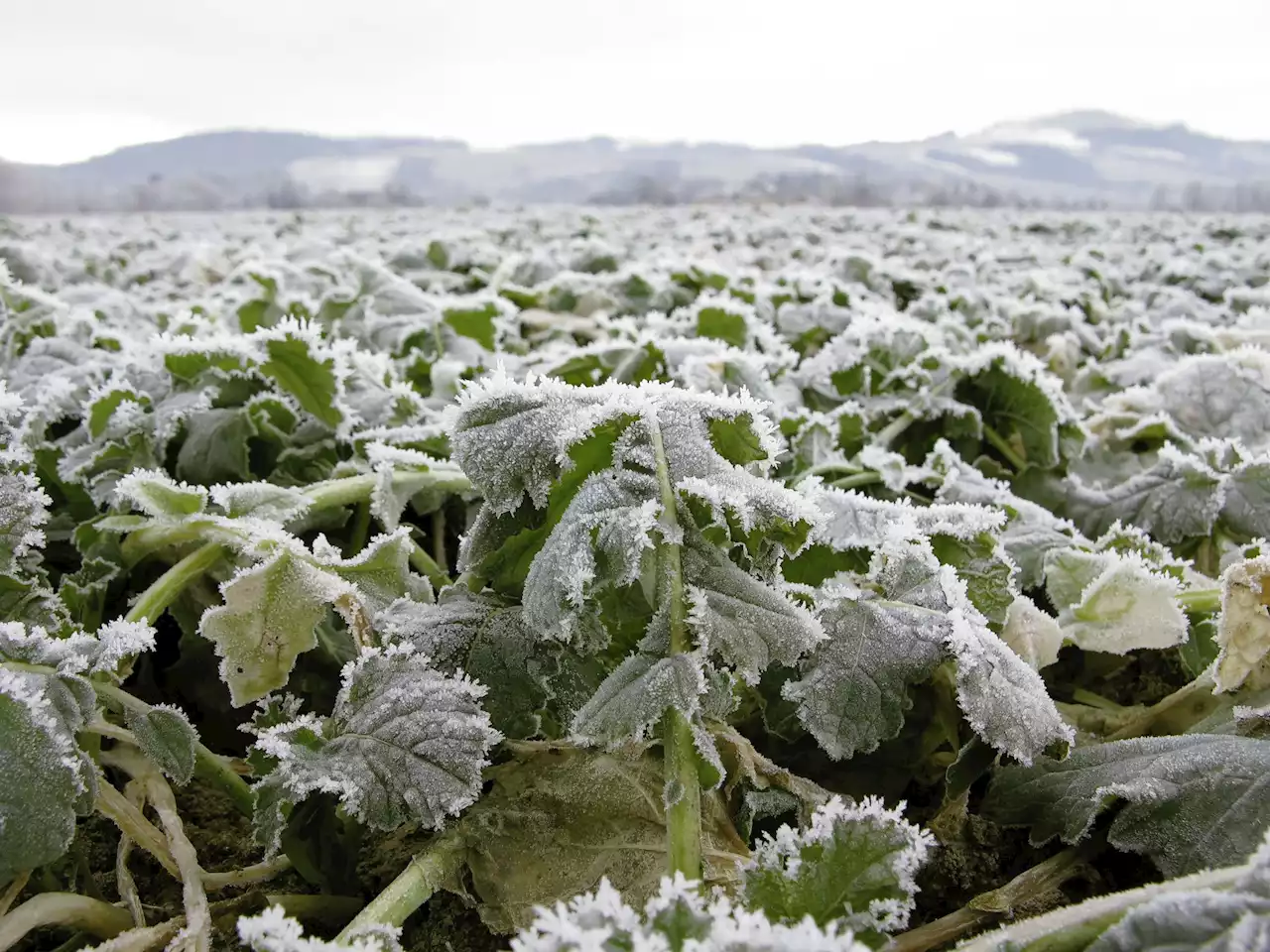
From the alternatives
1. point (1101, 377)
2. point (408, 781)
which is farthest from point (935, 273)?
point (408, 781)

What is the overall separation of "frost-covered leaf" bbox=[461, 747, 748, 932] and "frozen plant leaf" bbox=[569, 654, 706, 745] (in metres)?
0.17

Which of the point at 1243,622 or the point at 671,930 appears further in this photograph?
the point at 1243,622

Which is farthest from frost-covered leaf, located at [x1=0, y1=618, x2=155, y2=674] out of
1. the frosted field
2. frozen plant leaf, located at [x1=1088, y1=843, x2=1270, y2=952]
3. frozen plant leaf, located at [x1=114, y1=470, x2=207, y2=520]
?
Result: frozen plant leaf, located at [x1=1088, y1=843, x2=1270, y2=952]

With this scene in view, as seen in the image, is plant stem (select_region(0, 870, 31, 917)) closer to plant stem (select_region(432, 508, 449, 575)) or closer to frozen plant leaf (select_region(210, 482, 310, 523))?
frozen plant leaf (select_region(210, 482, 310, 523))

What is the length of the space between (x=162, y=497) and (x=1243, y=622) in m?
1.20

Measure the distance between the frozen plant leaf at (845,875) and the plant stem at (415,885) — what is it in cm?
31

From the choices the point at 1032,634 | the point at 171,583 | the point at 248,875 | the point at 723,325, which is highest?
the point at 723,325

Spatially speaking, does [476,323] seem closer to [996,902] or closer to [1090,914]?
[996,902]

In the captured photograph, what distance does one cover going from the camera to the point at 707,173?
14828 mm

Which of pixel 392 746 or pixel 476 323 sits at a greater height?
pixel 476 323

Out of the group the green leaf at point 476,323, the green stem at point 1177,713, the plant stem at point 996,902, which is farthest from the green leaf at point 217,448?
the green stem at point 1177,713

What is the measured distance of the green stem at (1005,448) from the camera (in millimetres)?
1843

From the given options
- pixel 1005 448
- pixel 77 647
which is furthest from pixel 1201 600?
pixel 77 647

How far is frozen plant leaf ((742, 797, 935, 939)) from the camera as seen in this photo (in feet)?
2.27
